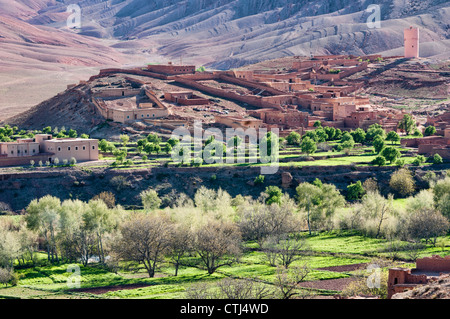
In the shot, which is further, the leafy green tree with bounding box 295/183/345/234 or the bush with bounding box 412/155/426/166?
the bush with bounding box 412/155/426/166

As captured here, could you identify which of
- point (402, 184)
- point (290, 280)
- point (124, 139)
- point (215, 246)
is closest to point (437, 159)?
point (402, 184)

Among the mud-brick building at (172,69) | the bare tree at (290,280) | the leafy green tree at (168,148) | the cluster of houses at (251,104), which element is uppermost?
the mud-brick building at (172,69)

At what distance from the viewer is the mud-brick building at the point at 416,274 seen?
955 inches

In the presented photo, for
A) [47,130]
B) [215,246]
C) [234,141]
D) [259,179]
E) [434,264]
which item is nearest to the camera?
[434,264]

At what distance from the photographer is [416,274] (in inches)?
995

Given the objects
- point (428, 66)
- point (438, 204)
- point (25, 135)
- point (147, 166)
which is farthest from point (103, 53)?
point (438, 204)

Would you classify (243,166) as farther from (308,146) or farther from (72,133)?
(72,133)

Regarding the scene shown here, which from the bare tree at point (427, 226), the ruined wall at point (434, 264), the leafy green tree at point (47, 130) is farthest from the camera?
the leafy green tree at point (47, 130)

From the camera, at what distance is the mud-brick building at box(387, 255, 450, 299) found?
24259 mm

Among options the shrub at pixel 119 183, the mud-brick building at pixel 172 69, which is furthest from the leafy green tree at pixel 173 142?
the mud-brick building at pixel 172 69

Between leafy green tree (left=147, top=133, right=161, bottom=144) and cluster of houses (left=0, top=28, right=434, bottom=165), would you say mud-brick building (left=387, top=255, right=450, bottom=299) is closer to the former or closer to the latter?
cluster of houses (left=0, top=28, right=434, bottom=165)

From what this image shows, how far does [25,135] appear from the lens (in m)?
59.8

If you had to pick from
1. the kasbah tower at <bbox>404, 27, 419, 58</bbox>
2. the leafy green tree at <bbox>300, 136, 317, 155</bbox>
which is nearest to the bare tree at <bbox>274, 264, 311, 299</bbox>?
the leafy green tree at <bbox>300, 136, 317, 155</bbox>

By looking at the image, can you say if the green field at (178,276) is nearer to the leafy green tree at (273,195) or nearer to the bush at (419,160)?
the leafy green tree at (273,195)
